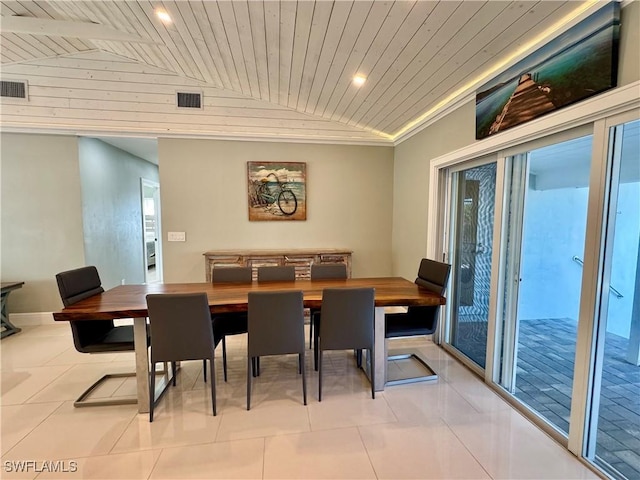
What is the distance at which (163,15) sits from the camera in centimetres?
254

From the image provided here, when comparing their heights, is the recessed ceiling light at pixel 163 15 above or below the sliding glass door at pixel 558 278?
above

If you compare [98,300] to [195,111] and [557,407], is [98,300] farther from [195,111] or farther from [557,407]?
[557,407]

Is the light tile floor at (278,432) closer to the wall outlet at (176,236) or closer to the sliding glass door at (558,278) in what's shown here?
the sliding glass door at (558,278)

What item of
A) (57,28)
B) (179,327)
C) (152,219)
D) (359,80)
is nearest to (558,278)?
(359,80)

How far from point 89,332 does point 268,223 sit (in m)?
2.45

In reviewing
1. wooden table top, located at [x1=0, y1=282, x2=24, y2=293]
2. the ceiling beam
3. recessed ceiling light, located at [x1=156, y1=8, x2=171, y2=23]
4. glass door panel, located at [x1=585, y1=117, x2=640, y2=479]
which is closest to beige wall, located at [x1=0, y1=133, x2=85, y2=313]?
wooden table top, located at [x1=0, y1=282, x2=24, y2=293]

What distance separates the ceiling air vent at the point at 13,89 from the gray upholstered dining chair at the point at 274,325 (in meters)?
4.19

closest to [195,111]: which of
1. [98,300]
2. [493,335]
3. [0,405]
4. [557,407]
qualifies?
[98,300]

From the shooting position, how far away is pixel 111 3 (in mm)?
2584

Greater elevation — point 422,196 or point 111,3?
point 111,3

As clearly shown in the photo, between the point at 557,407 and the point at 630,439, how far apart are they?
1.27 ft

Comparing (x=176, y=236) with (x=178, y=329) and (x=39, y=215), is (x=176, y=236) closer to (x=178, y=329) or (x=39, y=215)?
(x=39, y=215)

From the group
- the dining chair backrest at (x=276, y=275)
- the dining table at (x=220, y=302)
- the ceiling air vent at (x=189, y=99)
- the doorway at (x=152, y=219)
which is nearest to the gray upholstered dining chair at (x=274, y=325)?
the dining table at (x=220, y=302)

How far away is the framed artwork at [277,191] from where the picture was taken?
419 cm
